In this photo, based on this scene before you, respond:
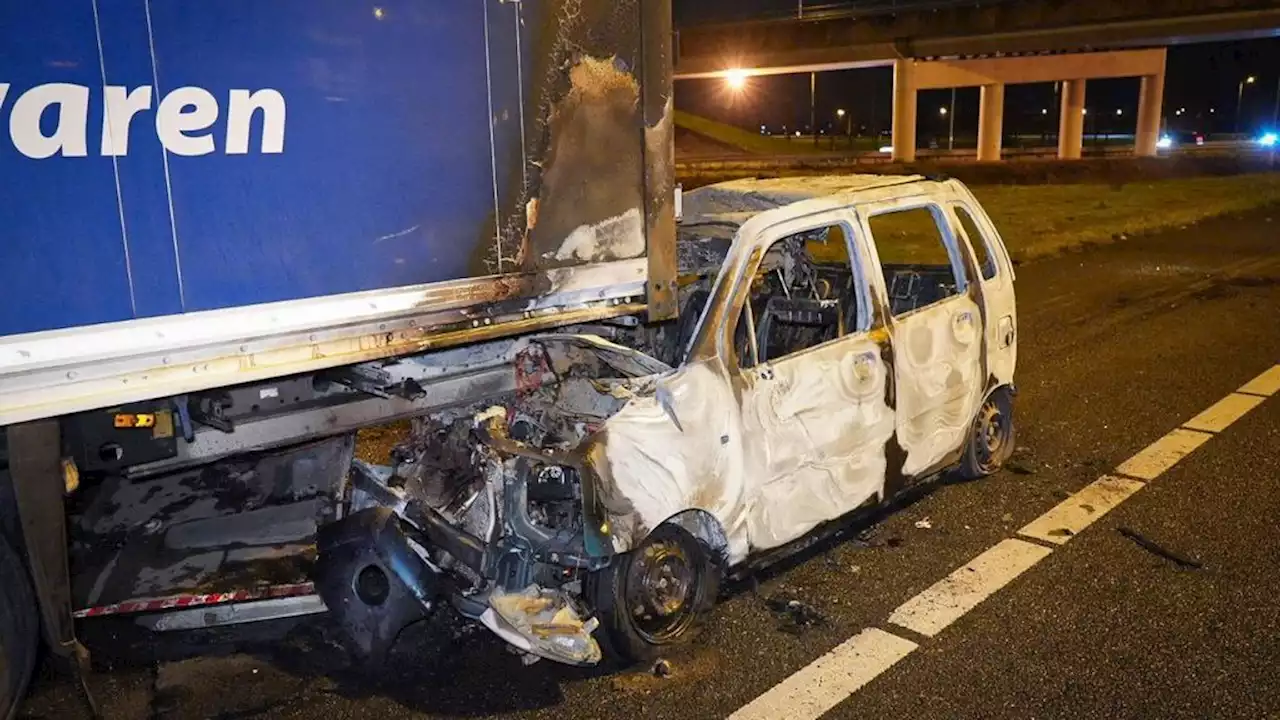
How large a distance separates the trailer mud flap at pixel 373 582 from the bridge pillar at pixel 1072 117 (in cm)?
4945

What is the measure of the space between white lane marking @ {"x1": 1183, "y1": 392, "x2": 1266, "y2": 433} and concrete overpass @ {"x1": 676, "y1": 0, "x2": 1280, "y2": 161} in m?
20.8

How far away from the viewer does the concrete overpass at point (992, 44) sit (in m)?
31.9

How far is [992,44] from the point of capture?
120ft

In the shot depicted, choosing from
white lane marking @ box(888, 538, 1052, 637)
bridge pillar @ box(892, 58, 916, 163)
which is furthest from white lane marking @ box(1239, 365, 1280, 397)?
bridge pillar @ box(892, 58, 916, 163)

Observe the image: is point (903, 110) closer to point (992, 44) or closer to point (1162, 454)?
point (992, 44)

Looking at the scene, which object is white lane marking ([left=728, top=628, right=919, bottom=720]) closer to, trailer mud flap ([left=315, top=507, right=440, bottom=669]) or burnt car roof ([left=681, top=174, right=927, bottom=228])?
trailer mud flap ([left=315, top=507, right=440, bottom=669])

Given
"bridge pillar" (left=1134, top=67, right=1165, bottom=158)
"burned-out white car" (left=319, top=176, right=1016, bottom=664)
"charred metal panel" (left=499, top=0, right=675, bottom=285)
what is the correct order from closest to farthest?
"burned-out white car" (left=319, top=176, right=1016, bottom=664) → "charred metal panel" (left=499, top=0, right=675, bottom=285) → "bridge pillar" (left=1134, top=67, right=1165, bottom=158)

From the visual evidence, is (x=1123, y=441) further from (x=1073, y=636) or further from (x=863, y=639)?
(x=863, y=639)

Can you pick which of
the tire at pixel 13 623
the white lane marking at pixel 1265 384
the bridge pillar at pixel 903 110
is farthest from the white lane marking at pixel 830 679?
the bridge pillar at pixel 903 110

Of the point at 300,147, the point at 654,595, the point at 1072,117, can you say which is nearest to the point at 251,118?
the point at 300,147

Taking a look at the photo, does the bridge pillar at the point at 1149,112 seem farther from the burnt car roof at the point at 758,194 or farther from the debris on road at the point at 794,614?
the debris on road at the point at 794,614

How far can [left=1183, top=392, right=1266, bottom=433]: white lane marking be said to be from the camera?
7.18 metres

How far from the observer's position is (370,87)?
370 cm

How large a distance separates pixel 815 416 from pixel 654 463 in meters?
0.98
